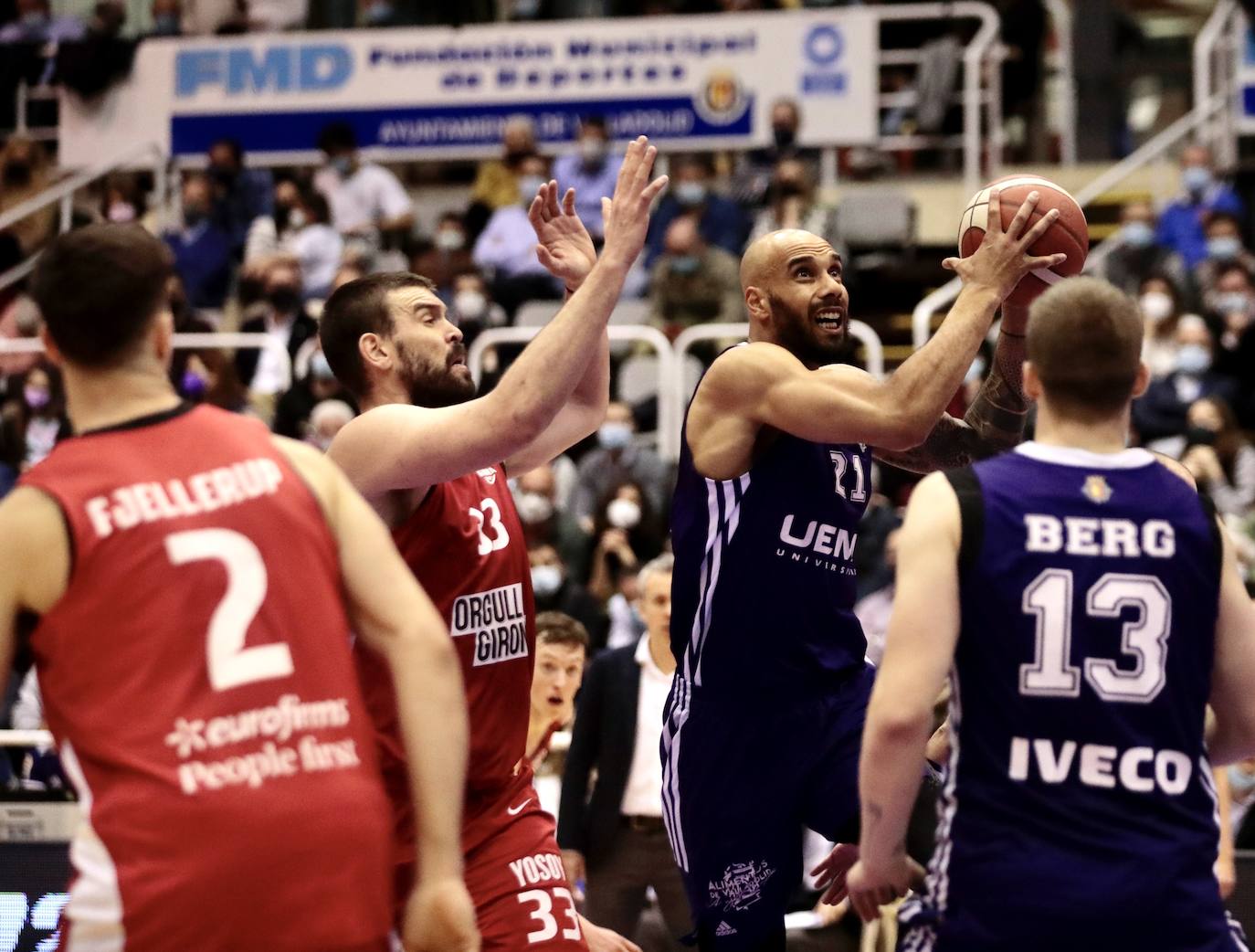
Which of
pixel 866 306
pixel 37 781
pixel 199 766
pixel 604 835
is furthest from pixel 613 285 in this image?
pixel 866 306

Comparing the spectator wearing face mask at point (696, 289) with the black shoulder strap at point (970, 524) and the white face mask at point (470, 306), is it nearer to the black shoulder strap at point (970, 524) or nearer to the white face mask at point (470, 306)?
the white face mask at point (470, 306)

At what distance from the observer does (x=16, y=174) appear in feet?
58.0

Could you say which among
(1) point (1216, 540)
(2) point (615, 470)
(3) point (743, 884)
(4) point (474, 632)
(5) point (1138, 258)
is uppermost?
(5) point (1138, 258)

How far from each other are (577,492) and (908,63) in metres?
7.39

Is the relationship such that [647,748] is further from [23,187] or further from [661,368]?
[23,187]

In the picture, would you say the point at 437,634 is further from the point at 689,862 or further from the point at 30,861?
the point at 30,861

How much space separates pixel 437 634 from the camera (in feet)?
11.7

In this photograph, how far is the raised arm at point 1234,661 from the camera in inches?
155

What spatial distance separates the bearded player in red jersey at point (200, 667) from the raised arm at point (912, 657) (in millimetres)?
843

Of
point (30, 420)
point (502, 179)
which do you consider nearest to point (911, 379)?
point (30, 420)

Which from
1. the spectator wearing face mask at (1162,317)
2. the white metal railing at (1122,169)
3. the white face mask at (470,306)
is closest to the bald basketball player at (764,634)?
the spectator wearing face mask at (1162,317)

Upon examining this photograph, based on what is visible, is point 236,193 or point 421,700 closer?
point 421,700

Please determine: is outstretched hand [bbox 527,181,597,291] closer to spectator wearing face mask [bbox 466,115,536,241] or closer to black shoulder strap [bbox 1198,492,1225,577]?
black shoulder strap [bbox 1198,492,1225,577]

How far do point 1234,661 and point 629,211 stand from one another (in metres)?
1.75
